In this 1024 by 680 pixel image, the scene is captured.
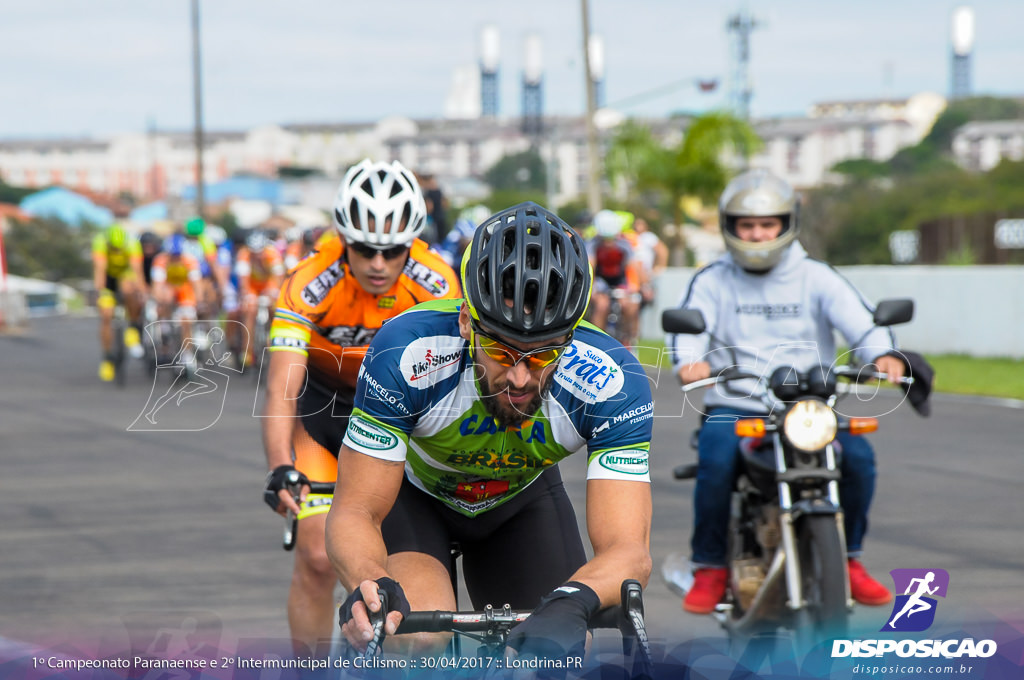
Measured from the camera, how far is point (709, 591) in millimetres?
6012

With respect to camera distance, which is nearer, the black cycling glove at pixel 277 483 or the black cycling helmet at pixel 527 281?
the black cycling helmet at pixel 527 281

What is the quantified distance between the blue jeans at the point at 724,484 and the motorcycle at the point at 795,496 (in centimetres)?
7

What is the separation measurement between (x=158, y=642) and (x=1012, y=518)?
641 centimetres

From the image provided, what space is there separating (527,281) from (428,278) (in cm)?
214

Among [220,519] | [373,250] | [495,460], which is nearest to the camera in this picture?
[495,460]

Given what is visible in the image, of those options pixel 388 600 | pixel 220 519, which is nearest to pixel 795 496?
pixel 388 600

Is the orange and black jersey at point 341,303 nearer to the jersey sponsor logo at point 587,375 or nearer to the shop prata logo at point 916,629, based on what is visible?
the jersey sponsor logo at point 587,375

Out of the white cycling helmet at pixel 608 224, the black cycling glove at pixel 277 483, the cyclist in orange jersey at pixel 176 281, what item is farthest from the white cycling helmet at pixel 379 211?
the cyclist in orange jersey at pixel 176 281

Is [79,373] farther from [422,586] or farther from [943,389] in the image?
[422,586]

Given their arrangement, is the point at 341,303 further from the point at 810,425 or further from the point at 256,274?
the point at 256,274

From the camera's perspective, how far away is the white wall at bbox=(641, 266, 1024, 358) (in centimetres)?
1897

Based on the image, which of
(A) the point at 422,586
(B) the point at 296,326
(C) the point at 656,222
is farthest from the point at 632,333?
(C) the point at 656,222

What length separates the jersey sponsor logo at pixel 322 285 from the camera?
5293 millimetres

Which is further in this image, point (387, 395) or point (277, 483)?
point (277, 483)
